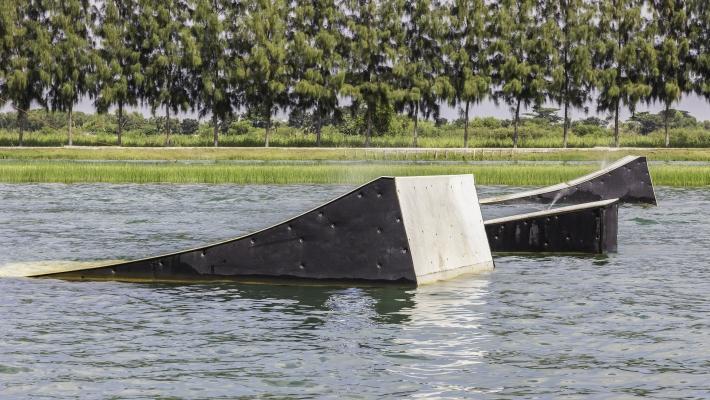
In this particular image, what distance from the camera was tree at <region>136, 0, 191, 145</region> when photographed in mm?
104250

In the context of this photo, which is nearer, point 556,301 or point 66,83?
point 556,301

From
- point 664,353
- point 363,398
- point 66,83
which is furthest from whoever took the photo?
point 66,83

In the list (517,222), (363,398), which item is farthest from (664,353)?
(517,222)

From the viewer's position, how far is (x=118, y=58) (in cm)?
10531

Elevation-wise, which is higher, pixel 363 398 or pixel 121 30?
pixel 121 30

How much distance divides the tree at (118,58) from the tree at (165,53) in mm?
1041

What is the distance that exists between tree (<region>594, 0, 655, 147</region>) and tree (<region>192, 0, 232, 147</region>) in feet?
106

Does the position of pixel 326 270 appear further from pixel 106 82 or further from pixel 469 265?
pixel 106 82

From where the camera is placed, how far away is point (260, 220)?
32.2 meters

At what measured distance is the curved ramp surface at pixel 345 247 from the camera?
16.5 metres

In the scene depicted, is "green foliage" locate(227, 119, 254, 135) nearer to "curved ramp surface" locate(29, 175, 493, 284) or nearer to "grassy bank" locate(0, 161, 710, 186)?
"grassy bank" locate(0, 161, 710, 186)

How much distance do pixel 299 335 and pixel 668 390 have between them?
430 centimetres

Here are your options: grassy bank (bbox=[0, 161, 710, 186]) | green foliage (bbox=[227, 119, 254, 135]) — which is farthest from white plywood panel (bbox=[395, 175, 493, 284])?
green foliage (bbox=[227, 119, 254, 135])

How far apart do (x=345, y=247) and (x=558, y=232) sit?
7634 millimetres
